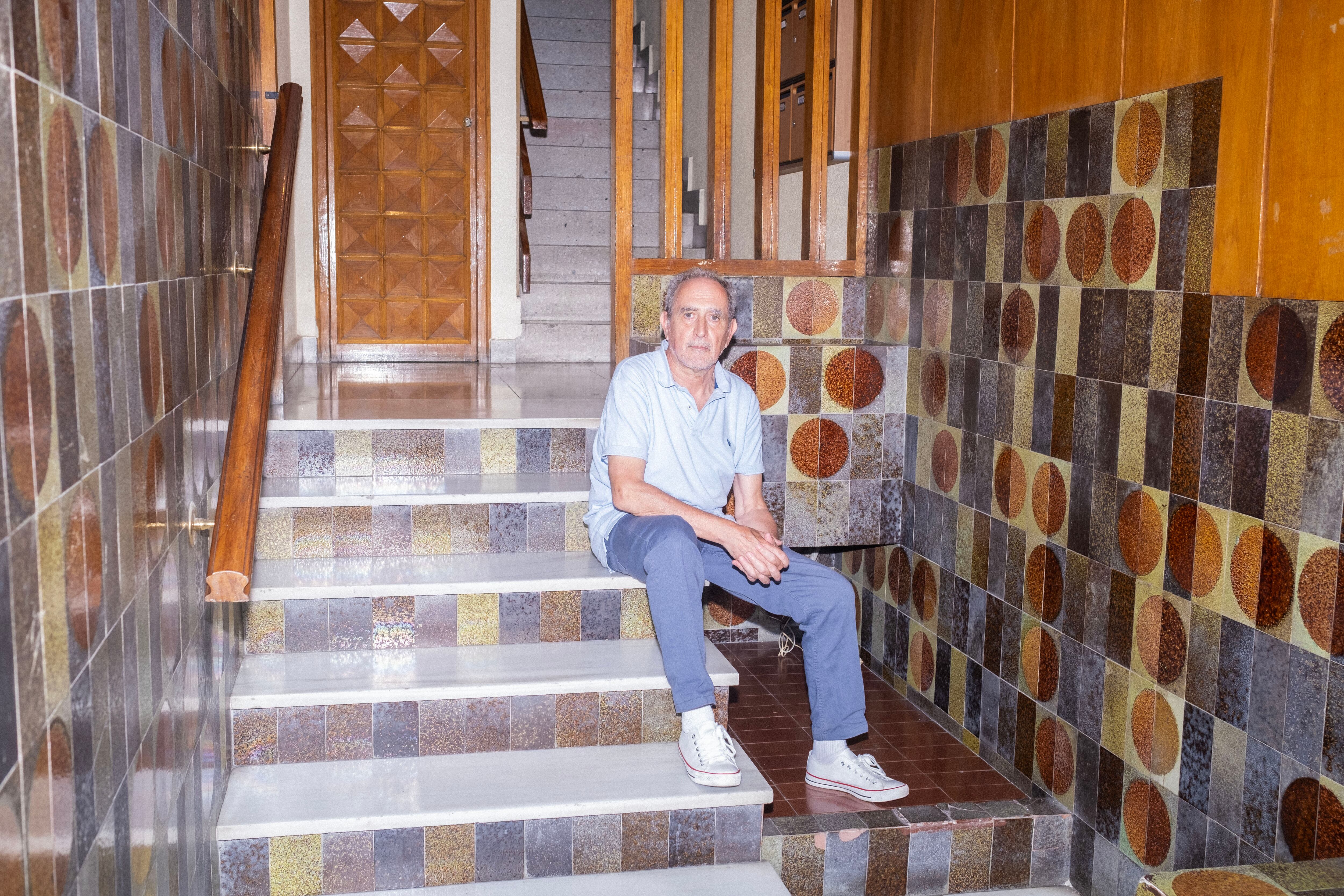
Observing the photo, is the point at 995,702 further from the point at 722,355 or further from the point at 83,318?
the point at 83,318

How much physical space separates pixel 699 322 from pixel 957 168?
3.17 ft

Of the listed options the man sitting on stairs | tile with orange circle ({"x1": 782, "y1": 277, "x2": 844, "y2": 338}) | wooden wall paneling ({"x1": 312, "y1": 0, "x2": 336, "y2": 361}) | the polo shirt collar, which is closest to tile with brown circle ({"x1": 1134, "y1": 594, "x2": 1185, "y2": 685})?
the man sitting on stairs

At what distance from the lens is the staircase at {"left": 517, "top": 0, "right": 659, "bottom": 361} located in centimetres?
612

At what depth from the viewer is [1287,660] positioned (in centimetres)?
207

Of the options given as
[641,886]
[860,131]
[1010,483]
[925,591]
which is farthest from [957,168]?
[641,886]

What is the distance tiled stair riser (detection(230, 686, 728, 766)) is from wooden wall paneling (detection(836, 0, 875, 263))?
177 centimetres

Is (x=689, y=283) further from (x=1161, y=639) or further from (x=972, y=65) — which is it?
(x=1161, y=639)

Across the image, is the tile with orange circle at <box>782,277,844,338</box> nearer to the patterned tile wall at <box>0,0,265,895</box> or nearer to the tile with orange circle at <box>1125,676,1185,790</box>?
the tile with orange circle at <box>1125,676,1185,790</box>

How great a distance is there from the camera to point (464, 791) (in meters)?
2.48

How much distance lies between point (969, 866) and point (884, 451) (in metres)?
1.36

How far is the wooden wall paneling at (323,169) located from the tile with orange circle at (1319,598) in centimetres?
483

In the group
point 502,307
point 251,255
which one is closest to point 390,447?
point 251,255

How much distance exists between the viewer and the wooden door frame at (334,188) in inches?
224

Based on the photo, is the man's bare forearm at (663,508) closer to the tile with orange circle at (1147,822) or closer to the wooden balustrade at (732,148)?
the tile with orange circle at (1147,822)
